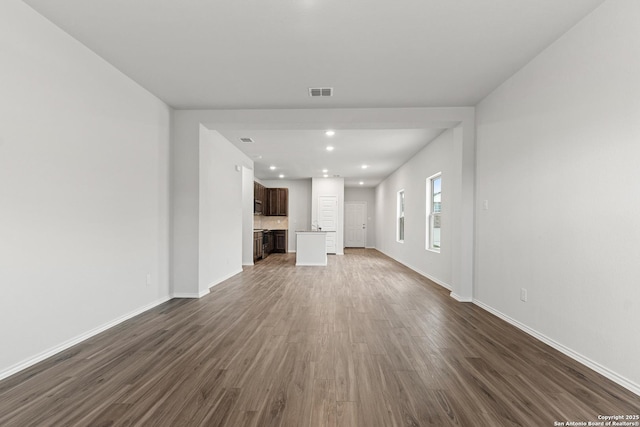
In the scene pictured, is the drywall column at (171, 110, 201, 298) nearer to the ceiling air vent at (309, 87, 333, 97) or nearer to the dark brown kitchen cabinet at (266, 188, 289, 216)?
the ceiling air vent at (309, 87, 333, 97)

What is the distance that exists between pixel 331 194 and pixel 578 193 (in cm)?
865

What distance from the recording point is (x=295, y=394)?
196cm

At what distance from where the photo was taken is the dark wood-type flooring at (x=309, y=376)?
5.74 ft

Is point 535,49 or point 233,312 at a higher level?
point 535,49

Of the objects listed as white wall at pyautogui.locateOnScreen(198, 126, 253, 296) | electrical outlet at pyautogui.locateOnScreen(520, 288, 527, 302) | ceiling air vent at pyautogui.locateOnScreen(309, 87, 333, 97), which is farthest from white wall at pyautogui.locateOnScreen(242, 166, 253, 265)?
electrical outlet at pyautogui.locateOnScreen(520, 288, 527, 302)

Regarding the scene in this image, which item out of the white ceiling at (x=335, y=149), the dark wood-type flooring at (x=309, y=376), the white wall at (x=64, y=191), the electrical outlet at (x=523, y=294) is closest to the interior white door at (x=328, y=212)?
the white ceiling at (x=335, y=149)

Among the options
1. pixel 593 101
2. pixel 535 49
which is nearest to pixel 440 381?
pixel 593 101

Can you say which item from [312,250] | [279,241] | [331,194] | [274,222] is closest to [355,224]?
[331,194]

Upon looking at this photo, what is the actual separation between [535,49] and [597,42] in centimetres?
63

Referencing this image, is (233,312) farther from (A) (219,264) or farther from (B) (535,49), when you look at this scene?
(B) (535,49)

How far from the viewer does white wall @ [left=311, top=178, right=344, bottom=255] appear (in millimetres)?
10867

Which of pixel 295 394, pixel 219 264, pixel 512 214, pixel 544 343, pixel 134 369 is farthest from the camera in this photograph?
pixel 219 264

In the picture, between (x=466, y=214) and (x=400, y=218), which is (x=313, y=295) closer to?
(x=466, y=214)

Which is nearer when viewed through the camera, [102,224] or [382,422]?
[382,422]
